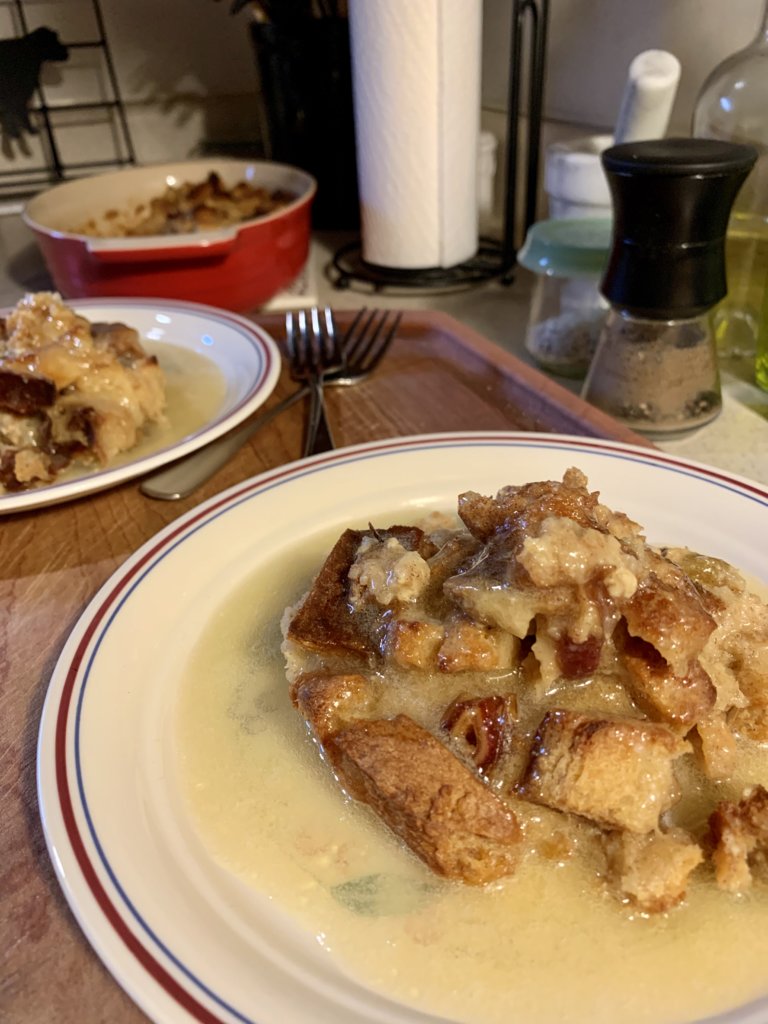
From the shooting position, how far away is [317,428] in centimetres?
125

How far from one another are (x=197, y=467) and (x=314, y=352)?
38 centimetres

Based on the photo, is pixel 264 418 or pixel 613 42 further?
pixel 613 42

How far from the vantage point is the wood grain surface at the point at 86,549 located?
1.84 feet

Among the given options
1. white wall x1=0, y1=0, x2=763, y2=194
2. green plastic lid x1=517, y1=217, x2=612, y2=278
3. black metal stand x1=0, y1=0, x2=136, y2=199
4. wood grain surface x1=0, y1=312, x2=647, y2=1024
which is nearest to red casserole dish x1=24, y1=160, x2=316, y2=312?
wood grain surface x1=0, y1=312, x2=647, y2=1024

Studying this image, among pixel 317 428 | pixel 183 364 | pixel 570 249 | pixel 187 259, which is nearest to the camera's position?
pixel 317 428

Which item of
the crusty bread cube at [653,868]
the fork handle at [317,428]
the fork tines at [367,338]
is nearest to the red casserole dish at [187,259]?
the fork tines at [367,338]

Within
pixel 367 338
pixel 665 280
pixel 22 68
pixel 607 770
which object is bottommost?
pixel 367 338

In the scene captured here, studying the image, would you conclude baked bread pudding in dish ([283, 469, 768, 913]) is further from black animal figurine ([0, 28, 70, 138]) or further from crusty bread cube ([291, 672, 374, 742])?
black animal figurine ([0, 28, 70, 138])

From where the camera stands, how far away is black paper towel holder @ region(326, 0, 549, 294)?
1.74 meters

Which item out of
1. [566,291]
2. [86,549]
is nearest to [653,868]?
[86,549]

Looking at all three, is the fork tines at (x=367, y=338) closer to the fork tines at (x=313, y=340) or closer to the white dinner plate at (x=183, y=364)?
the fork tines at (x=313, y=340)

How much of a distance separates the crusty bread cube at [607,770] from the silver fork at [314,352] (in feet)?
2.39

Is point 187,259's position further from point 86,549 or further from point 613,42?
point 613,42

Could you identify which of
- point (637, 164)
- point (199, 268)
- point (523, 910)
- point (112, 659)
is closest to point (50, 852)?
point (112, 659)
